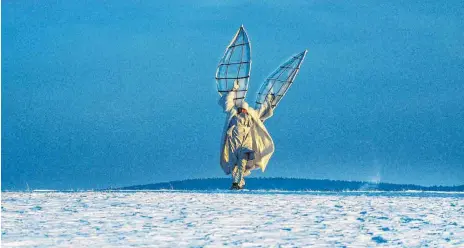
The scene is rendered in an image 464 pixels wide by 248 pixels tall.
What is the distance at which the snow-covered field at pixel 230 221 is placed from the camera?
29.6 feet

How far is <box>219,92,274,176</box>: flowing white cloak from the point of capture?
66.3 ft

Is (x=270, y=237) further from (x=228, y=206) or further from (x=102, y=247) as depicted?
(x=228, y=206)

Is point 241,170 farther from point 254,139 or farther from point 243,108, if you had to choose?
point 243,108

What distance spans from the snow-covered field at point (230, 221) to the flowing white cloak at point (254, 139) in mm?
4985

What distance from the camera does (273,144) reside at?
69.9ft

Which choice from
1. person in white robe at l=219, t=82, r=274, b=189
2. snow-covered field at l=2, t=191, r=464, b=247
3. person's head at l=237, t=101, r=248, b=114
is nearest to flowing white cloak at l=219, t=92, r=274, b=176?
person in white robe at l=219, t=82, r=274, b=189

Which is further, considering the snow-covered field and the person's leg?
the person's leg

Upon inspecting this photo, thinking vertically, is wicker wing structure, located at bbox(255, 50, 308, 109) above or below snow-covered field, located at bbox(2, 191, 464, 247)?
above

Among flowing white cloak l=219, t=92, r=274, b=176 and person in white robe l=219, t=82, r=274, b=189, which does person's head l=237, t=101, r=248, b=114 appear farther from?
flowing white cloak l=219, t=92, r=274, b=176

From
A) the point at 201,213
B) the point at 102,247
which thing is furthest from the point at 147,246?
Result: the point at 201,213

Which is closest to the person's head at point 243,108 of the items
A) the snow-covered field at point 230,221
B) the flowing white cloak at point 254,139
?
the flowing white cloak at point 254,139

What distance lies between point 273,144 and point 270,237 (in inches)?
475

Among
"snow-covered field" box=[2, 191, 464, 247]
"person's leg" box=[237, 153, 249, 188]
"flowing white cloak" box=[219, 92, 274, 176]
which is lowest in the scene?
"snow-covered field" box=[2, 191, 464, 247]

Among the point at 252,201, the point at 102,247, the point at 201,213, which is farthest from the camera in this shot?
the point at 252,201
